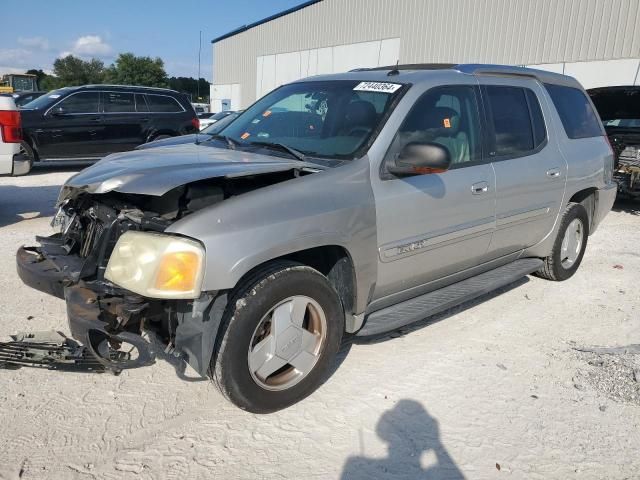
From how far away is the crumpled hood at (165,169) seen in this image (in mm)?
2805

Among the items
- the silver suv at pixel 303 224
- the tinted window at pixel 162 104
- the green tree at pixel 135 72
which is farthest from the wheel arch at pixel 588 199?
the green tree at pixel 135 72

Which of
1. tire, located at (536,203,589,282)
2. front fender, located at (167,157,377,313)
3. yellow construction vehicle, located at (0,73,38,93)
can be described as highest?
yellow construction vehicle, located at (0,73,38,93)

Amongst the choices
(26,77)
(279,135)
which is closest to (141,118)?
(279,135)

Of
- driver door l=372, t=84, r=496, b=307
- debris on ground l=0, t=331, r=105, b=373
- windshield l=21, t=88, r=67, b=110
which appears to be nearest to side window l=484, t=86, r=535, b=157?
driver door l=372, t=84, r=496, b=307

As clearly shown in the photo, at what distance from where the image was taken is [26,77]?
34.7 m

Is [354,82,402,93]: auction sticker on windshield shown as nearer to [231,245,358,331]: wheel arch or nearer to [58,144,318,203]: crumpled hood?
[58,144,318,203]: crumpled hood

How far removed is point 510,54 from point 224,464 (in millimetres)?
19110

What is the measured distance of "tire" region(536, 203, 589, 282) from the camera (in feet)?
16.8

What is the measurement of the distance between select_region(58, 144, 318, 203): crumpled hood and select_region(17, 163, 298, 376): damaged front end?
71 millimetres

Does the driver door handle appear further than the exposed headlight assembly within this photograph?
Yes

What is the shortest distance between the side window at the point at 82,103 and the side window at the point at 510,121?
964cm

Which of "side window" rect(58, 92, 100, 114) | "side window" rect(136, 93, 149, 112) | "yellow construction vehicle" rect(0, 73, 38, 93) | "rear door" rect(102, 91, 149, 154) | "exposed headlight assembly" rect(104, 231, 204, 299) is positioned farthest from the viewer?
"yellow construction vehicle" rect(0, 73, 38, 93)

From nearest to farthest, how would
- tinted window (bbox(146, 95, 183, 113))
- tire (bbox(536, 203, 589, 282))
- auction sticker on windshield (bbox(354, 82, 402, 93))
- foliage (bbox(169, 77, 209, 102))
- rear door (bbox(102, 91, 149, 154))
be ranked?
auction sticker on windshield (bbox(354, 82, 402, 93)) → tire (bbox(536, 203, 589, 282)) → rear door (bbox(102, 91, 149, 154)) → tinted window (bbox(146, 95, 183, 113)) → foliage (bbox(169, 77, 209, 102))

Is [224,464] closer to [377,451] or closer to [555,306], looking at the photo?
[377,451]
